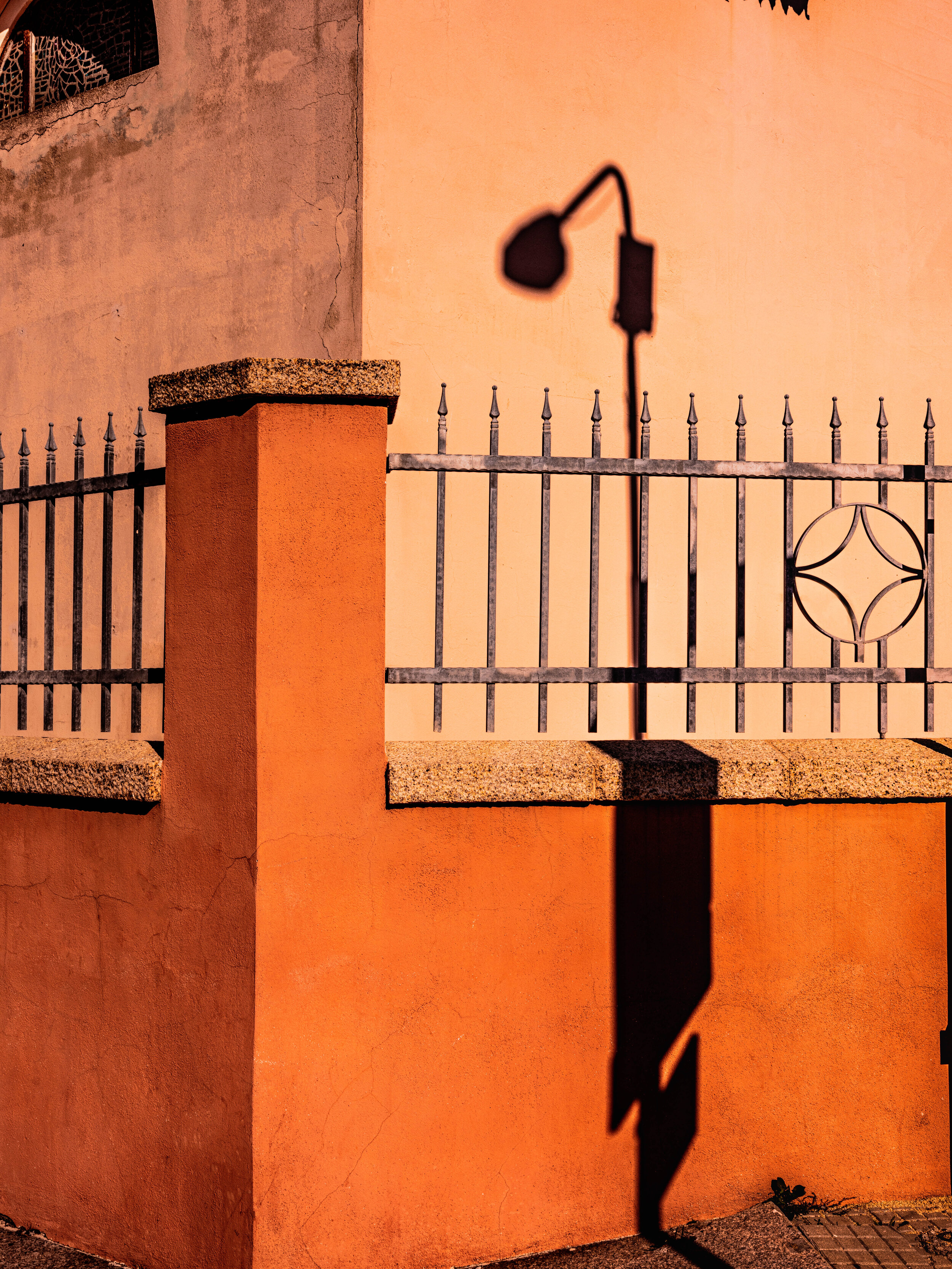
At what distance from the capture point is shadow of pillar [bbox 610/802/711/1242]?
311cm

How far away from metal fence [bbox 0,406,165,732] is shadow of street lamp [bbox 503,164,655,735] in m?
2.72

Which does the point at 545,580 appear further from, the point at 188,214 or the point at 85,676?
the point at 188,214

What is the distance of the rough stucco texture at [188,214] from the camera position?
538 cm

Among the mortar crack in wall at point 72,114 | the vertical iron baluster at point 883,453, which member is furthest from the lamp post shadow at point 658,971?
the mortar crack in wall at point 72,114

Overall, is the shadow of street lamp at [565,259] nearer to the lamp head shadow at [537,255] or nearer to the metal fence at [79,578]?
the lamp head shadow at [537,255]

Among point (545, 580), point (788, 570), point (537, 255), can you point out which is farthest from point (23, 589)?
point (537, 255)

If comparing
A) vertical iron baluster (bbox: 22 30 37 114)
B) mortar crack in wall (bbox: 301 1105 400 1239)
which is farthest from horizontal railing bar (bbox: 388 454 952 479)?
vertical iron baluster (bbox: 22 30 37 114)

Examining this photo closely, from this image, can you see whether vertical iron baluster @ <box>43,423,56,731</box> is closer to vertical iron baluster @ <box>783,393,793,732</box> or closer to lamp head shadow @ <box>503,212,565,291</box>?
vertical iron baluster @ <box>783,393,793,732</box>

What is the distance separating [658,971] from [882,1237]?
1027mm

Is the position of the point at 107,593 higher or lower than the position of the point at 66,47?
lower

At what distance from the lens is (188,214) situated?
19.2 ft

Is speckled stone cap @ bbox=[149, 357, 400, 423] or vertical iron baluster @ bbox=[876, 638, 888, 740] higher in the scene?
speckled stone cap @ bbox=[149, 357, 400, 423]

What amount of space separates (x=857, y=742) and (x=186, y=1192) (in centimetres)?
252

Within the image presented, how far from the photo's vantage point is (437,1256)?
9.89ft
